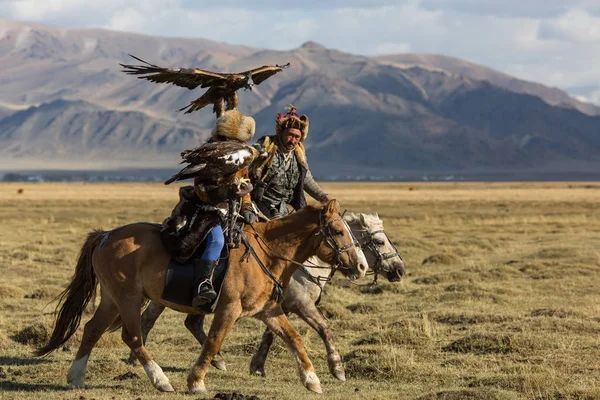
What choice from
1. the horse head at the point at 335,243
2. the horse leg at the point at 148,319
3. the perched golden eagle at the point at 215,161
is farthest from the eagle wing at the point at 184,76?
the horse leg at the point at 148,319

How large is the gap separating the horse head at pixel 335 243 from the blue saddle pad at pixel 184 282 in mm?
843

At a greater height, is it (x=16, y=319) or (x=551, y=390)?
(x=551, y=390)

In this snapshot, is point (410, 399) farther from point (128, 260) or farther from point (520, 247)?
point (520, 247)

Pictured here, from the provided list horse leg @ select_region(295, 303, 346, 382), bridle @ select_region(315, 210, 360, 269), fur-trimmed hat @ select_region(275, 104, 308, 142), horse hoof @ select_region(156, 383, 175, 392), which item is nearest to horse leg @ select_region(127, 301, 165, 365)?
horse leg @ select_region(295, 303, 346, 382)

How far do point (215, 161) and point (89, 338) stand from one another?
193 centimetres

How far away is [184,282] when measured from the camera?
8.19m

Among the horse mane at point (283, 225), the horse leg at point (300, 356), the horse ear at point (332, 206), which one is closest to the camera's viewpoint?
the horse leg at point (300, 356)

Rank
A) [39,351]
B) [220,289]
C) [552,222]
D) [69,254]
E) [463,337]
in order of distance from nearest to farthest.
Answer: [220,289]
[39,351]
[463,337]
[69,254]
[552,222]

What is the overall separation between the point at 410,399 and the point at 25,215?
39.7 metres

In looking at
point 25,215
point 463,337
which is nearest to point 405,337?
point 463,337

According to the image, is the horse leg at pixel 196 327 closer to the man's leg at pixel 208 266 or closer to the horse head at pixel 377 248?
the horse head at pixel 377 248

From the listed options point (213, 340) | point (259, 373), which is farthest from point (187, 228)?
point (259, 373)

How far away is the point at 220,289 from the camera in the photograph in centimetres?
812

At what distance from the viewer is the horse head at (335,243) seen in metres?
8.41
